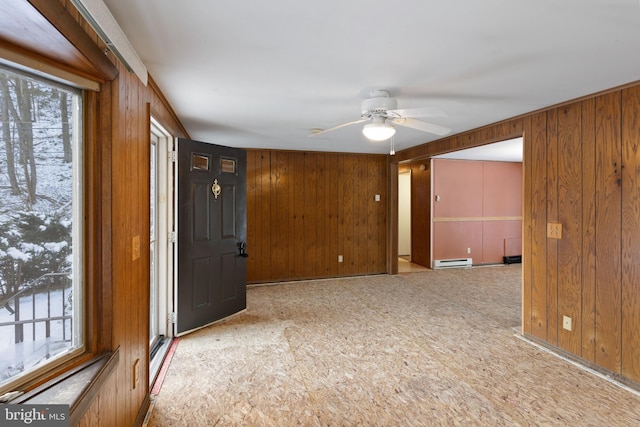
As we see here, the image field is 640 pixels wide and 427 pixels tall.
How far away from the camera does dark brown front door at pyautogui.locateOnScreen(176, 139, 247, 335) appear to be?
3.12 meters

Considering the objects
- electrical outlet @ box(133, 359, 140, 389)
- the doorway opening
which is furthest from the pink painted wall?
electrical outlet @ box(133, 359, 140, 389)

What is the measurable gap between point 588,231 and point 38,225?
3648mm

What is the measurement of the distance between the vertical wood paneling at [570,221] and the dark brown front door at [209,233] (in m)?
3.30

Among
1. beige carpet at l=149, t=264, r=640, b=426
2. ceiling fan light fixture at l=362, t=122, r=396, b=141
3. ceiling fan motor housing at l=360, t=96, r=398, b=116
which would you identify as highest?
ceiling fan motor housing at l=360, t=96, r=398, b=116

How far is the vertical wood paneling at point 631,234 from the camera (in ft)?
7.44

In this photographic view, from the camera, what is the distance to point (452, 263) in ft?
20.8

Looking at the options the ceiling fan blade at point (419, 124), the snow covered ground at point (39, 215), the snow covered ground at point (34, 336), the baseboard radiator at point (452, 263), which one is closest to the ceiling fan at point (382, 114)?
the ceiling fan blade at point (419, 124)

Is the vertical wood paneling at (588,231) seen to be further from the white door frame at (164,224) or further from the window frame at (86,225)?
the white door frame at (164,224)

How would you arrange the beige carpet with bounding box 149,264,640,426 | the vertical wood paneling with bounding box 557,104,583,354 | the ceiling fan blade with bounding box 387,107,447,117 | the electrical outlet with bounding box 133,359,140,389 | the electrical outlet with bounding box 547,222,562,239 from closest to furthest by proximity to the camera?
the electrical outlet with bounding box 133,359,140,389 < the beige carpet with bounding box 149,264,640,426 < the ceiling fan blade with bounding box 387,107,447,117 < the vertical wood paneling with bounding box 557,104,583,354 < the electrical outlet with bounding box 547,222,562,239

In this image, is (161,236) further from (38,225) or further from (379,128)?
(379,128)

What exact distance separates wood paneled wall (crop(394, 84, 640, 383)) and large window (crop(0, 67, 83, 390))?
3.57 m

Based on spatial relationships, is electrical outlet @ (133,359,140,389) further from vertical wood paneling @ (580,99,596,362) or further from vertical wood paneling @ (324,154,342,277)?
vertical wood paneling @ (324,154,342,277)

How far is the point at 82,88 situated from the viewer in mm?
1445

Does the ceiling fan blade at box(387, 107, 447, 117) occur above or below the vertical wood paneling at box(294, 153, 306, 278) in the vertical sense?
above
